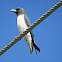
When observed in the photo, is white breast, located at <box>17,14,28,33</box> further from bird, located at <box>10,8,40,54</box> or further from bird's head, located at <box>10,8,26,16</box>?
bird's head, located at <box>10,8,26,16</box>

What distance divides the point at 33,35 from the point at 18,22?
604mm

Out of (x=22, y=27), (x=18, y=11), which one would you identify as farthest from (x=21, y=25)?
(x=18, y=11)

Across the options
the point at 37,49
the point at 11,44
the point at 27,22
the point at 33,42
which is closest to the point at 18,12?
the point at 27,22

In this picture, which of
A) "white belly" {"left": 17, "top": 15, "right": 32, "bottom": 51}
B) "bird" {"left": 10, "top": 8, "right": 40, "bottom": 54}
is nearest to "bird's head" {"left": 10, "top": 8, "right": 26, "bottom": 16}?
"bird" {"left": 10, "top": 8, "right": 40, "bottom": 54}

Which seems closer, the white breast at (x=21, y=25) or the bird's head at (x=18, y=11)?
the white breast at (x=21, y=25)

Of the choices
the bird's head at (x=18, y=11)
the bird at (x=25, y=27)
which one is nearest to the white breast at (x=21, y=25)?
the bird at (x=25, y=27)

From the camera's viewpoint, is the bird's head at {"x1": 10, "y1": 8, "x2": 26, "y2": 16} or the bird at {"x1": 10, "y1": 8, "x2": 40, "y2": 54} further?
the bird's head at {"x1": 10, "y1": 8, "x2": 26, "y2": 16}

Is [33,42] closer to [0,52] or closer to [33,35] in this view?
[33,35]

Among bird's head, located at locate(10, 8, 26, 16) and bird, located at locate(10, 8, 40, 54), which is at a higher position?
bird's head, located at locate(10, 8, 26, 16)

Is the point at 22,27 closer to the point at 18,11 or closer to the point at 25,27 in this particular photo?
the point at 25,27

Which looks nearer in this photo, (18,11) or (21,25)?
(21,25)

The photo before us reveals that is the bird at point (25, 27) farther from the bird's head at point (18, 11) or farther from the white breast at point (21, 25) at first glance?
the bird's head at point (18, 11)

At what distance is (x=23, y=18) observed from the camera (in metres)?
6.33

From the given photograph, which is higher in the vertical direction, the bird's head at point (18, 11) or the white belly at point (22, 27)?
the bird's head at point (18, 11)
